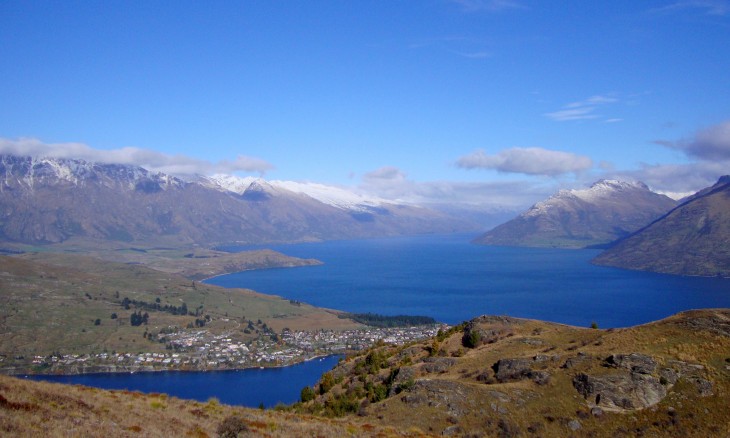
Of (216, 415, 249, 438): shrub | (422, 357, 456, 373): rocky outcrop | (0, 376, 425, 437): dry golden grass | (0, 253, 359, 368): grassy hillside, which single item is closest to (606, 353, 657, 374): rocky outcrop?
(422, 357, 456, 373): rocky outcrop

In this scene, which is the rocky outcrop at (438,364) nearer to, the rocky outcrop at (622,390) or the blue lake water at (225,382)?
the rocky outcrop at (622,390)

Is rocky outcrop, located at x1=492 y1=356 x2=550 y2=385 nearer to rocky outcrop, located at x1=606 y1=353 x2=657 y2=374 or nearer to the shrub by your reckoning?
rocky outcrop, located at x1=606 y1=353 x2=657 y2=374

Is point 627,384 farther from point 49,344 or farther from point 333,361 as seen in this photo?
point 49,344

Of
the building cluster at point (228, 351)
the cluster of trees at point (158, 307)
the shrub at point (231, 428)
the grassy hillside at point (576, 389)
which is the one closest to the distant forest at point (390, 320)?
the building cluster at point (228, 351)

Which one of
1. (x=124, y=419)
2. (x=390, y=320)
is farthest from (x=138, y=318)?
(x=124, y=419)

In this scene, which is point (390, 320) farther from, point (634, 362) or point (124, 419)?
point (124, 419)

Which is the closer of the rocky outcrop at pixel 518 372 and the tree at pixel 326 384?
the rocky outcrop at pixel 518 372
